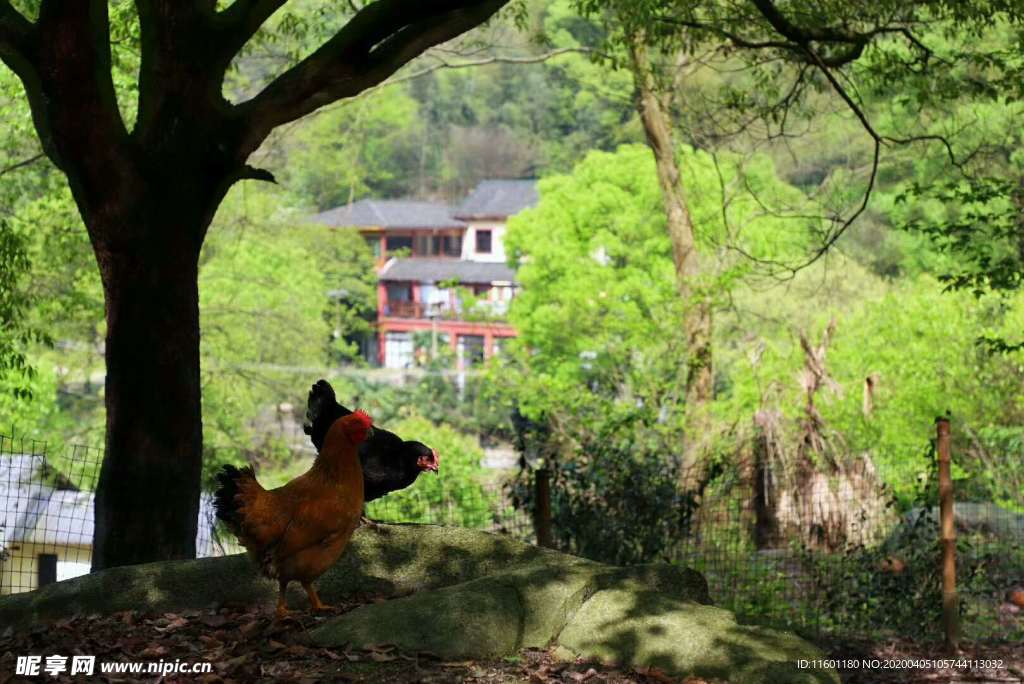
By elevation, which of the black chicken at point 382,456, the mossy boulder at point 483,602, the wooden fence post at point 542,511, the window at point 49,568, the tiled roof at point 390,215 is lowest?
the window at point 49,568

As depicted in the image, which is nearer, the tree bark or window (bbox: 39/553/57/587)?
the tree bark

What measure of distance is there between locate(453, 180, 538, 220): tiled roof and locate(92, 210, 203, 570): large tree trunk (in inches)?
2023

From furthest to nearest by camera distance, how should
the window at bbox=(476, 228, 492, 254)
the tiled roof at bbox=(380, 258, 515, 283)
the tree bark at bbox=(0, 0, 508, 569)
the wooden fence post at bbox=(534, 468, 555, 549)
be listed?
1. the window at bbox=(476, 228, 492, 254)
2. the tiled roof at bbox=(380, 258, 515, 283)
3. the wooden fence post at bbox=(534, 468, 555, 549)
4. the tree bark at bbox=(0, 0, 508, 569)

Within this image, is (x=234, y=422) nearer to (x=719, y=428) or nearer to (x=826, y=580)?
(x=719, y=428)

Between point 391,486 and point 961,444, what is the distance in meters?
10.7

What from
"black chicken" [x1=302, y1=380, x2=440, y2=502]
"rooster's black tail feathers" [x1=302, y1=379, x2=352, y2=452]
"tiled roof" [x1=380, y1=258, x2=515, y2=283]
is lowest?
"black chicken" [x1=302, y1=380, x2=440, y2=502]

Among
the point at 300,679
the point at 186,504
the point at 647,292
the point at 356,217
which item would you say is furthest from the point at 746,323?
the point at 356,217

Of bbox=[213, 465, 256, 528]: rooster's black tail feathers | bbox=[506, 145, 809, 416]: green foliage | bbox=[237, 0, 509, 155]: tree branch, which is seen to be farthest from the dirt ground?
bbox=[506, 145, 809, 416]: green foliage

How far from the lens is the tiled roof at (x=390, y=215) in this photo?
59.3 meters

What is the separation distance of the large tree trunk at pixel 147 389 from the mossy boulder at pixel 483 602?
1.13 m

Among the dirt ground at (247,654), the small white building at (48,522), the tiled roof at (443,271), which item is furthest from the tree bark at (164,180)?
the tiled roof at (443,271)

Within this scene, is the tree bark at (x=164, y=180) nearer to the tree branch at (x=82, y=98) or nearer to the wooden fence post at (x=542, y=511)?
the tree branch at (x=82, y=98)

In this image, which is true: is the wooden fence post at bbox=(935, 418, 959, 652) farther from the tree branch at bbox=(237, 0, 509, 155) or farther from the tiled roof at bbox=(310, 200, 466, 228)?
the tiled roof at bbox=(310, 200, 466, 228)

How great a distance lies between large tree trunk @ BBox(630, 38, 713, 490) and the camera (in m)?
18.1
